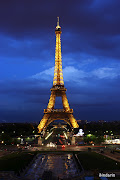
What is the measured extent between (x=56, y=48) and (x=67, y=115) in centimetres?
2651

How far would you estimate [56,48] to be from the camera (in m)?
82.8

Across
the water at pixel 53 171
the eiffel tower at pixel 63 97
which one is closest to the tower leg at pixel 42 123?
the eiffel tower at pixel 63 97

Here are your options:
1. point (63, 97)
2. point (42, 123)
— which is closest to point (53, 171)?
point (42, 123)

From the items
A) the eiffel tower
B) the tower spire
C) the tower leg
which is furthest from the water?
the tower spire

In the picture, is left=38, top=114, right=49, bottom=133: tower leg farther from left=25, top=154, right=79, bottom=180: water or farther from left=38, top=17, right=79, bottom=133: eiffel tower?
left=25, top=154, right=79, bottom=180: water

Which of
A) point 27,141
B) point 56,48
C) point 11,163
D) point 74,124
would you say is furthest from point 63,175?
point 56,48

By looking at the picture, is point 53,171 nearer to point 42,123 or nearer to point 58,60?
point 42,123

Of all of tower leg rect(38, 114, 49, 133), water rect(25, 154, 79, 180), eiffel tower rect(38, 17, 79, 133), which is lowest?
water rect(25, 154, 79, 180)

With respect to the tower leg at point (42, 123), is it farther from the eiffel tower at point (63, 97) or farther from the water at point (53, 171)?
the water at point (53, 171)

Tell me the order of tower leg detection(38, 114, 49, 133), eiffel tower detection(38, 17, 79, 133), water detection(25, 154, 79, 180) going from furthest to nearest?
1. eiffel tower detection(38, 17, 79, 133)
2. tower leg detection(38, 114, 49, 133)
3. water detection(25, 154, 79, 180)

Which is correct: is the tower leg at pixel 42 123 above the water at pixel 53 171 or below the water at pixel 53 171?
above

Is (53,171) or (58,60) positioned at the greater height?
(58,60)

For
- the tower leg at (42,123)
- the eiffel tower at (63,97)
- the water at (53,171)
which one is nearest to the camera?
the water at (53,171)

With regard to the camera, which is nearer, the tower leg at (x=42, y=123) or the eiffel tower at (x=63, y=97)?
the tower leg at (x=42, y=123)
